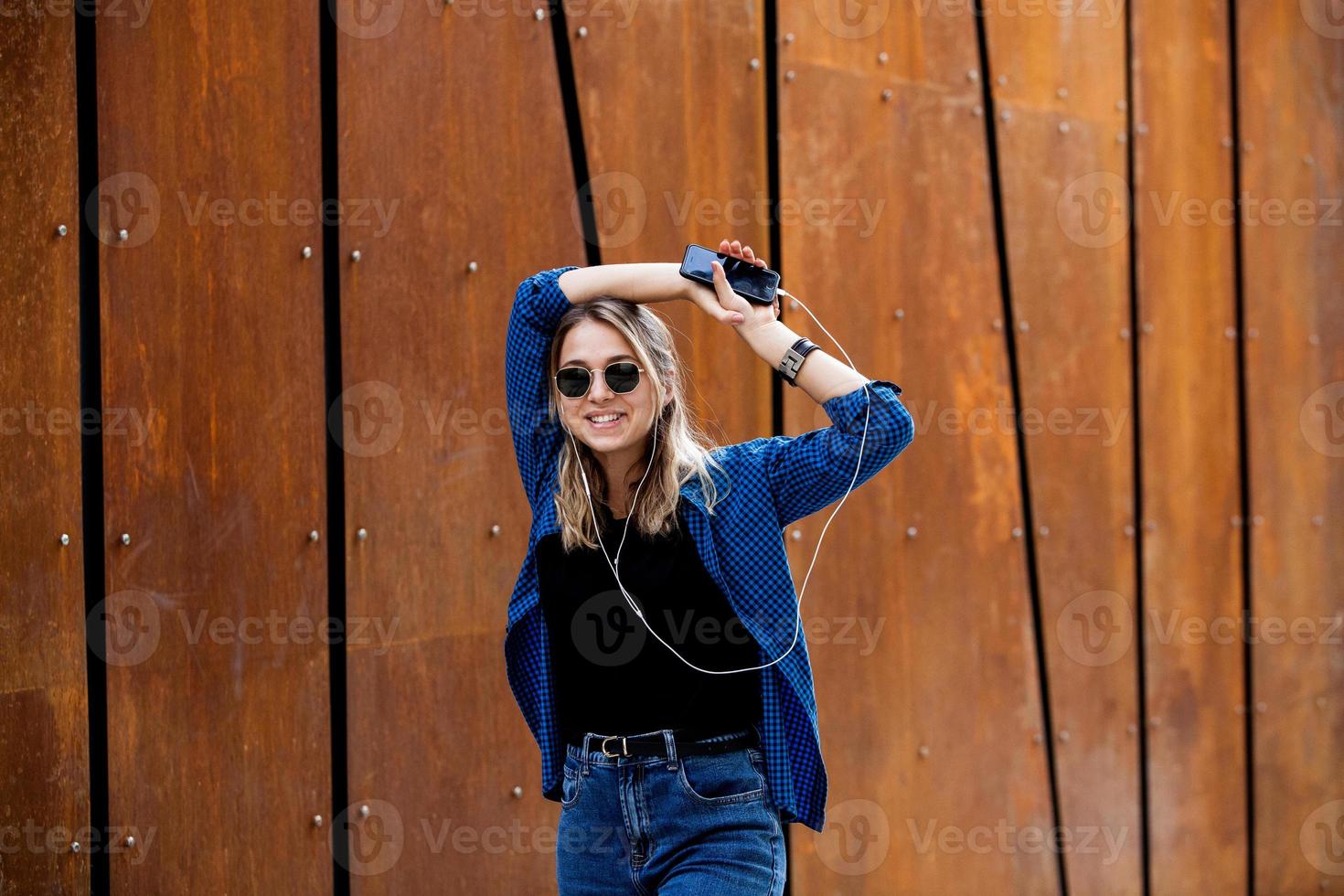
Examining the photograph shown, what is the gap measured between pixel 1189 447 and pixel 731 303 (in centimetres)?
242

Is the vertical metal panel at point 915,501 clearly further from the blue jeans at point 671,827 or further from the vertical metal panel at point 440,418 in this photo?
the blue jeans at point 671,827

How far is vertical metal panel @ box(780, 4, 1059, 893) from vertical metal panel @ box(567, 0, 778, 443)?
0.34ft

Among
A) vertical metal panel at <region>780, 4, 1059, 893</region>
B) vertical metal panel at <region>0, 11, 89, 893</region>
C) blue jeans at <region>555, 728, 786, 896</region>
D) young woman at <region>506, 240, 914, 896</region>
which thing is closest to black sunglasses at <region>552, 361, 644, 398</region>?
young woman at <region>506, 240, 914, 896</region>

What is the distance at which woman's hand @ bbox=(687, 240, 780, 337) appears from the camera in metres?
1.68

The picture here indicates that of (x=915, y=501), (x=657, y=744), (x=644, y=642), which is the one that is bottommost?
(x=657, y=744)

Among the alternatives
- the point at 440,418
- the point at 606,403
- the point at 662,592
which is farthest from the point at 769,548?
the point at 440,418

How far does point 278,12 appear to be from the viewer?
2.58 meters

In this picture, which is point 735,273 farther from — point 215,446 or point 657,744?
point 215,446

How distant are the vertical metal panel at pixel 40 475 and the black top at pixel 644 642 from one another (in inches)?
48.2

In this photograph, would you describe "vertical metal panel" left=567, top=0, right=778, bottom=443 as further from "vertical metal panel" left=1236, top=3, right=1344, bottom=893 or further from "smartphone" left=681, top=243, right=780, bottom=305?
"vertical metal panel" left=1236, top=3, right=1344, bottom=893

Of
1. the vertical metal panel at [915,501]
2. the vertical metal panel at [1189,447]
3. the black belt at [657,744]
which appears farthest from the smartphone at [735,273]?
the vertical metal panel at [1189,447]

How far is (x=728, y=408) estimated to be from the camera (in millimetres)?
3025

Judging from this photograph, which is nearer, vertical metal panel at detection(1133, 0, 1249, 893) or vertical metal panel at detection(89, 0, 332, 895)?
vertical metal panel at detection(89, 0, 332, 895)

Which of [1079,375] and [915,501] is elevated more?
[1079,375]
